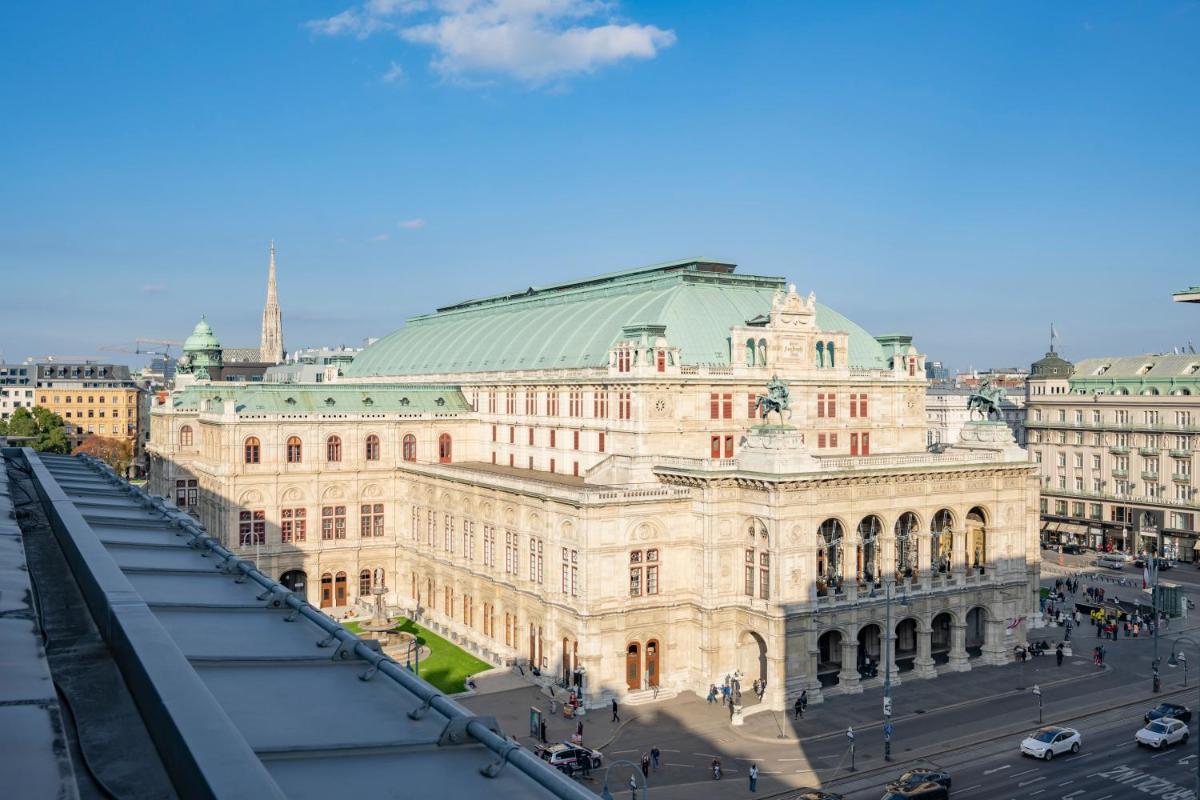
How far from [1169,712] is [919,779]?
71.9 ft

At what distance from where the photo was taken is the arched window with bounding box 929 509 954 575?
7831 centimetres

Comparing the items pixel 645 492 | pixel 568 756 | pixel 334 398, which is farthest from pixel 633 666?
pixel 334 398

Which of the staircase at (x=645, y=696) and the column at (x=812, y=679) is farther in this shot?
the staircase at (x=645, y=696)

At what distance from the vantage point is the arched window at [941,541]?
78312 millimetres

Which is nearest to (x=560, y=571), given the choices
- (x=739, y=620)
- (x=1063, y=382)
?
(x=739, y=620)

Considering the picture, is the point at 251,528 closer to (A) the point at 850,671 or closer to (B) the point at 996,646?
(A) the point at 850,671

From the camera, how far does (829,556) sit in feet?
247

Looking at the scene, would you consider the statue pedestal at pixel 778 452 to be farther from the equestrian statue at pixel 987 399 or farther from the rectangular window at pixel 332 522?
the rectangular window at pixel 332 522

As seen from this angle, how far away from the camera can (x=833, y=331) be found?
293ft

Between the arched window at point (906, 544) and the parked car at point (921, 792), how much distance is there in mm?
25321

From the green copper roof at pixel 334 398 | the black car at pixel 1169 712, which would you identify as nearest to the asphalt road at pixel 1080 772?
the black car at pixel 1169 712

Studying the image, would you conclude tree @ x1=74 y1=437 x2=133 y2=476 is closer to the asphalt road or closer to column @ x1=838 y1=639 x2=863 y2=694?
column @ x1=838 y1=639 x2=863 y2=694

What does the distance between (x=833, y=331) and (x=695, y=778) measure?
45.3 meters

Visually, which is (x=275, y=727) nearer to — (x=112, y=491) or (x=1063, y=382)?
(x=112, y=491)
